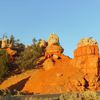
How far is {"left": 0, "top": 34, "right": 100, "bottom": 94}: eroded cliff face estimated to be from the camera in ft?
193

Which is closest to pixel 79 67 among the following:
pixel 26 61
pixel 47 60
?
pixel 47 60

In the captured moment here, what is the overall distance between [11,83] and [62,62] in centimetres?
1038

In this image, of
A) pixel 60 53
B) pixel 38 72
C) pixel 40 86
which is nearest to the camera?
pixel 40 86

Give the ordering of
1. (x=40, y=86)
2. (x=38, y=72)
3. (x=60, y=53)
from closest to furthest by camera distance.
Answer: (x=40, y=86), (x=38, y=72), (x=60, y=53)

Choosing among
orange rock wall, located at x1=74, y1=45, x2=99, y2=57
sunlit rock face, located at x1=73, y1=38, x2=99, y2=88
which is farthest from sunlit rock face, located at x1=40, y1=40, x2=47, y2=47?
orange rock wall, located at x1=74, y1=45, x2=99, y2=57

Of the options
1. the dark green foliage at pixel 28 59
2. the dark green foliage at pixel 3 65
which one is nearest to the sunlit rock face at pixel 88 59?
the dark green foliage at pixel 28 59

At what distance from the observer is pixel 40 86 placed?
5959 centimetres

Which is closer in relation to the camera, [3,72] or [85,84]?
[85,84]

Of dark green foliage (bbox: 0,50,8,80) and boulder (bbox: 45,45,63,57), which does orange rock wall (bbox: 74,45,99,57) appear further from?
dark green foliage (bbox: 0,50,8,80)

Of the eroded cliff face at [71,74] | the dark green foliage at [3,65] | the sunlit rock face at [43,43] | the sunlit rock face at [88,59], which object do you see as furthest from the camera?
the sunlit rock face at [43,43]

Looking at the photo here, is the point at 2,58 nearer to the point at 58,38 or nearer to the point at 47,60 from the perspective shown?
the point at 47,60

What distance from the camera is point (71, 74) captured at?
6112 centimetres

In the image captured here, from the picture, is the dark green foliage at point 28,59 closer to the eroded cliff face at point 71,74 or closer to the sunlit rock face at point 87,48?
the eroded cliff face at point 71,74

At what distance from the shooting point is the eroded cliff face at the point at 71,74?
58.8 m
